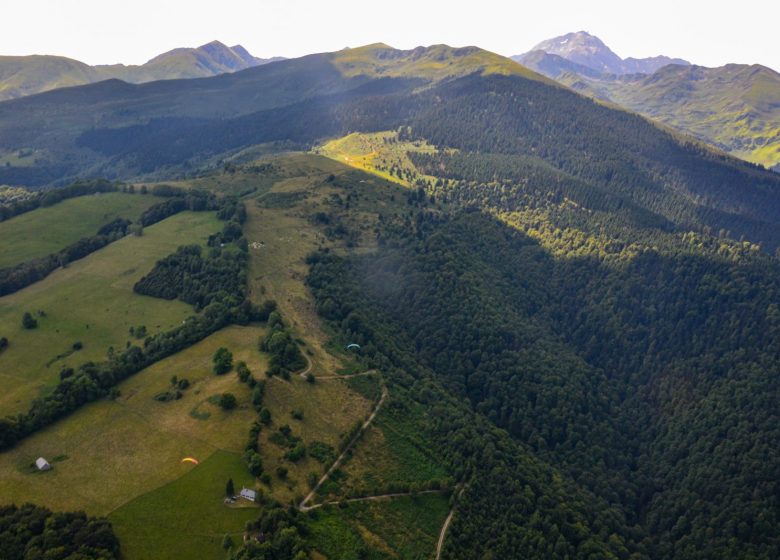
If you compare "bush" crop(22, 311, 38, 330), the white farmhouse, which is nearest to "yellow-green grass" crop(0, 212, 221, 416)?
"bush" crop(22, 311, 38, 330)

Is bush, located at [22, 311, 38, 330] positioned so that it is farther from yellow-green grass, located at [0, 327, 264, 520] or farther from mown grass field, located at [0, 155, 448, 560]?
yellow-green grass, located at [0, 327, 264, 520]

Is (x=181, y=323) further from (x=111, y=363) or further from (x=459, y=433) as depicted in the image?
(x=459, y=433)

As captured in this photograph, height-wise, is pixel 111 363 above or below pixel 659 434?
above

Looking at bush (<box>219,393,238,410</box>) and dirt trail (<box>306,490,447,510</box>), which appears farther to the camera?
bush (<box>219,393,238,410</box>)

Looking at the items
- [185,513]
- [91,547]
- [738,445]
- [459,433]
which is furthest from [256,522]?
[738,445]

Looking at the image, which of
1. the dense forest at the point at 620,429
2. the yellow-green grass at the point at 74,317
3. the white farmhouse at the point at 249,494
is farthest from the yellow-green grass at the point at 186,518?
the yellow-green grass at the point at 74,317

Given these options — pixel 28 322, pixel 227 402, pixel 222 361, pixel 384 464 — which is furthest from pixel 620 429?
pixel 28 322
